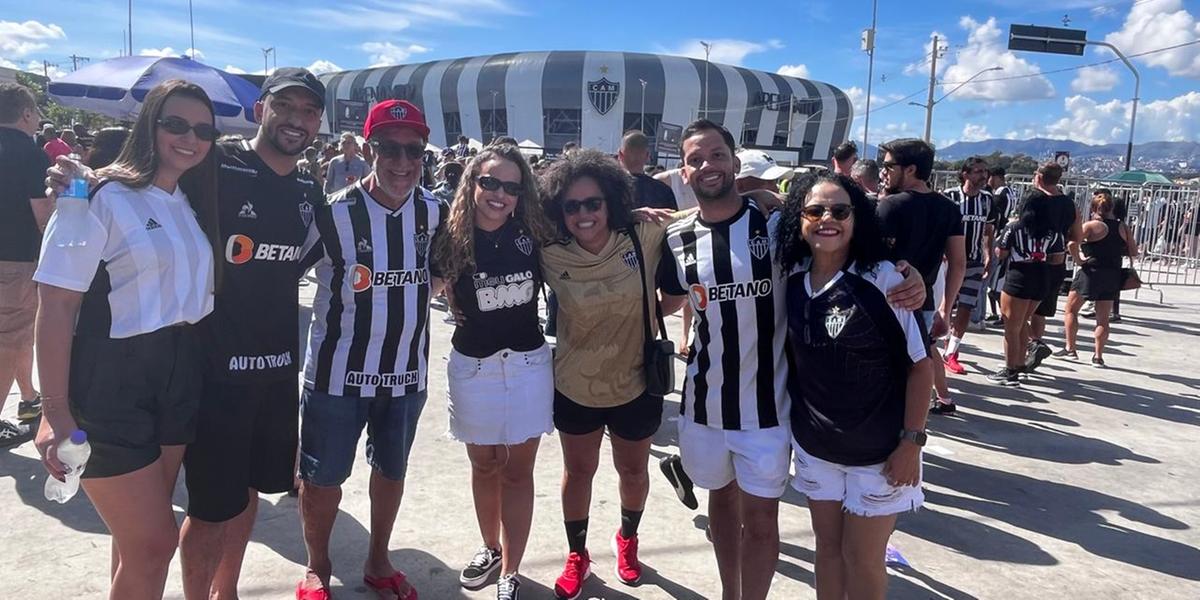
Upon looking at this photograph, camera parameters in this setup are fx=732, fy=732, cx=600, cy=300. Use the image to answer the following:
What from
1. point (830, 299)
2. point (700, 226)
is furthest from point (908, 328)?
point (700, 226)

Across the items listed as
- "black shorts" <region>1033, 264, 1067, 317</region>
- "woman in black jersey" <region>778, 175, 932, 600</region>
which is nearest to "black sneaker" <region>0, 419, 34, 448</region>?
"woman in black jersey" <region>778, 175, 932, 600</region>

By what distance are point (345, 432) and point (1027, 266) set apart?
6560 millimetres

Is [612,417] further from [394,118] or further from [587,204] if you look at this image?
[394,118]

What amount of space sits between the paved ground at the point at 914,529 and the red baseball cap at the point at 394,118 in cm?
201

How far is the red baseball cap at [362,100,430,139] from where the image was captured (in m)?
2.97

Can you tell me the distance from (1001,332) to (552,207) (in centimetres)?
878

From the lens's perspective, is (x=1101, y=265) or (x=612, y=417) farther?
(x=1101, y=265)

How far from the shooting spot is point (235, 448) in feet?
8.86

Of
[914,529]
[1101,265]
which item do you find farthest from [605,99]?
[914,529]

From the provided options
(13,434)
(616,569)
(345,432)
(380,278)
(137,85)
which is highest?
(137,85)

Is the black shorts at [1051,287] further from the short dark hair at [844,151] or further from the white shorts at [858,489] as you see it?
the white shorts at [858,489]

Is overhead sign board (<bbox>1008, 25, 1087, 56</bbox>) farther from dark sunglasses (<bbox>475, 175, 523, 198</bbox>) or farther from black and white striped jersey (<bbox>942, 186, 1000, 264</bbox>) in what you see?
dark sunglasses (<bbox>475, 175, 523, 198</bbox>)

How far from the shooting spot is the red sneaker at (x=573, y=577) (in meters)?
3.25

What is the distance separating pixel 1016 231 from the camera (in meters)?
7.04
